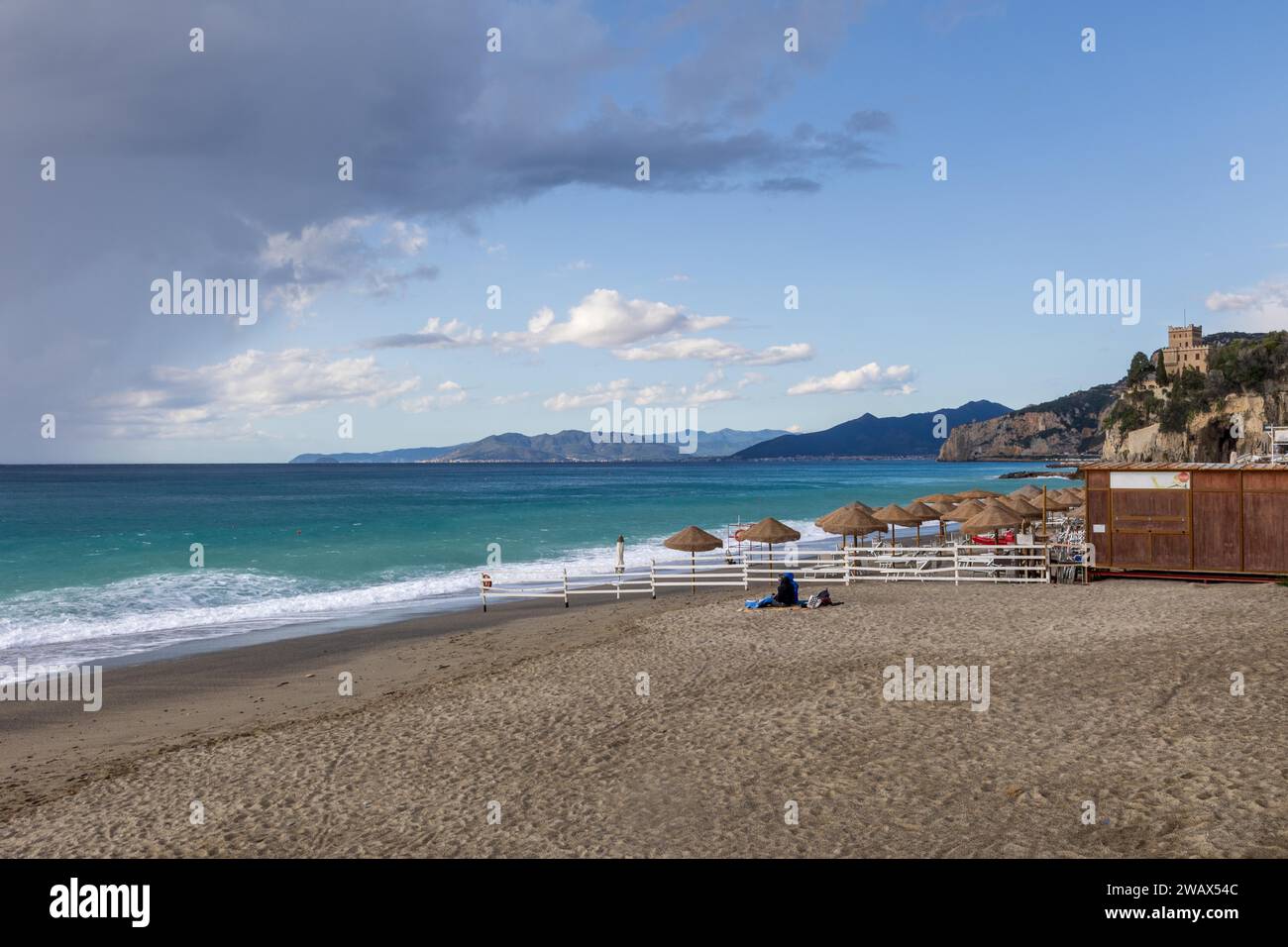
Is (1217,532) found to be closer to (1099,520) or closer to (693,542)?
(1099,520)

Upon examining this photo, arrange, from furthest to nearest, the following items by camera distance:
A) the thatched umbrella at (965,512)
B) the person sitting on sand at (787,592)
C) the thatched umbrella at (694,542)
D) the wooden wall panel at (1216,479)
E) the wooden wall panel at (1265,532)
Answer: the thatched umbrella at (965,512) < the thatched umbrella at (694,542) < the wooden wall panel at (1216,479) < the wooden wall panel at (1265,532) < the person sitting on sand at (787,592)

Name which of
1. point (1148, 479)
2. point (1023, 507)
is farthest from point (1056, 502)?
point (1148, 479)

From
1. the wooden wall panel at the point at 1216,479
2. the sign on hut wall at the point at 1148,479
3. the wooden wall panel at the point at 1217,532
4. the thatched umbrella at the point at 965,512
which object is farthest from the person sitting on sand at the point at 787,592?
the thatched umbrella at the point at 965,512

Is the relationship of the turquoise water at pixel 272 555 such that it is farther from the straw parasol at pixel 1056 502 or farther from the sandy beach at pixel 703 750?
the straw parasol at pixel 1056 502

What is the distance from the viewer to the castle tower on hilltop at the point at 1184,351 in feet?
482

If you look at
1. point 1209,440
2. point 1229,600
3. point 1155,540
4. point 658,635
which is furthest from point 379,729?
point 1209,440

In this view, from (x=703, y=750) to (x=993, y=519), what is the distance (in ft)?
66.0

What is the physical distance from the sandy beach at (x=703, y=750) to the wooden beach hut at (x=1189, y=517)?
4316mm

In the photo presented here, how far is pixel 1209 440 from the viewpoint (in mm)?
93375

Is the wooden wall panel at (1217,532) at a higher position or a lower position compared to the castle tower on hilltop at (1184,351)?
lower

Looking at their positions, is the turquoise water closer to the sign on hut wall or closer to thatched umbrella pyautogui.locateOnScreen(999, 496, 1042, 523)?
thatched umbrella pyautogui.locateOnScreen(999, 496, 1042, 523)

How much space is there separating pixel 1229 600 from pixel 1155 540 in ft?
11.9

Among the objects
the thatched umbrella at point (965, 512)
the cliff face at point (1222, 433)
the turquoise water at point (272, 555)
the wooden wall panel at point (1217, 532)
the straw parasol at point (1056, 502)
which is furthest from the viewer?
the cliff face at point (1222, 433)

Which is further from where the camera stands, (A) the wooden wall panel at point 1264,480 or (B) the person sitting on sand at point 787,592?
(A) the wooden wall panel at point 1264,480
